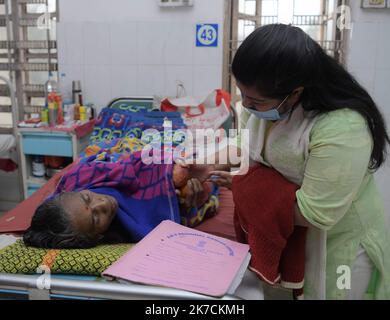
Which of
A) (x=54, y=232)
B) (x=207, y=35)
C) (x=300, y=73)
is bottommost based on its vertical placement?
(x=54, y=232)

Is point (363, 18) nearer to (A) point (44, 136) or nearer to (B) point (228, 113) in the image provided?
(B) point (228, 113)

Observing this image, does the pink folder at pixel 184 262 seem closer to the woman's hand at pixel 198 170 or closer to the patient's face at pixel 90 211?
the patient's face at pixel 90 211

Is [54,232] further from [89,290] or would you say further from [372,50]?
[372,50]

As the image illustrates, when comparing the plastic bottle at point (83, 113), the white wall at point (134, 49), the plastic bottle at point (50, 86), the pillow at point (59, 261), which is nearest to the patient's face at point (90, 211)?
the pillow at point (59, 261)

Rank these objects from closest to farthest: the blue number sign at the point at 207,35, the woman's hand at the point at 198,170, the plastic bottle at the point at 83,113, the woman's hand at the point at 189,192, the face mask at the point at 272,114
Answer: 1. the face mask at the point at 272,114
2. the woman's hand at the point at 198,170
3. the woman's hand at the point at 189,192
4. the blue number sign at the point at 207,35
5. the plastic bottle at the point at 83,113

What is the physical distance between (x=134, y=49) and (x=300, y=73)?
2.78m

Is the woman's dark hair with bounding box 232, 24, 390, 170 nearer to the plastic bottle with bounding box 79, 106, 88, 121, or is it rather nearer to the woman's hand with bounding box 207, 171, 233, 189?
the woman's hand with bounding box 207, 171, 233, 189

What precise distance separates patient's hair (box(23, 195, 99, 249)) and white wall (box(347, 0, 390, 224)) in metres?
2.63

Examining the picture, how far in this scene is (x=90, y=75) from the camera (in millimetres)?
3656

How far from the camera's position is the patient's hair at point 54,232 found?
1366 mm

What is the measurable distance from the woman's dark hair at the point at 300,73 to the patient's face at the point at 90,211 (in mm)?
775

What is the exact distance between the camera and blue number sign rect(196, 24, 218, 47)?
3359 millimetres

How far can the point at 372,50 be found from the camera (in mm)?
3244

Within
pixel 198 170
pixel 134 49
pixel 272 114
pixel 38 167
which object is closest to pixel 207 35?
pixel 134 49
